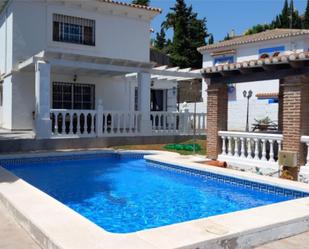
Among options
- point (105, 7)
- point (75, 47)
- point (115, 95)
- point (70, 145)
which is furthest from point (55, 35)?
point (70, 145)

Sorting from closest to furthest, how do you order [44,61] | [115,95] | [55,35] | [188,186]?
[188,186]
[44,61]
[55,35]
[115,95]

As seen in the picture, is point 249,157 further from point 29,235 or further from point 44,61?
point 44,61

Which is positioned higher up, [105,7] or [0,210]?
[105,7]

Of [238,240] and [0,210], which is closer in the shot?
[238,240]

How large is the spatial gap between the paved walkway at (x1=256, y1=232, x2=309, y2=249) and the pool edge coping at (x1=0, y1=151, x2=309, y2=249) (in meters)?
0.09

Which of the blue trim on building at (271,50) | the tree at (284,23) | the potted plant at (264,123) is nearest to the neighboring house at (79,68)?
the potted plant at (264,123)

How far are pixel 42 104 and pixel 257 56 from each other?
21.0 m

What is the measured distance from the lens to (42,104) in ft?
47.0

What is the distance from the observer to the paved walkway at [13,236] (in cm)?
448

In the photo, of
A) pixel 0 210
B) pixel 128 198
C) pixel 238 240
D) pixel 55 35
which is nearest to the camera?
pixel 238 240

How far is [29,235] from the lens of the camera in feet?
16.0

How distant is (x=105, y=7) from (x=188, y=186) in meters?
13.1

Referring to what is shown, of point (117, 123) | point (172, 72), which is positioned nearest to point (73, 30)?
point (172, 72)

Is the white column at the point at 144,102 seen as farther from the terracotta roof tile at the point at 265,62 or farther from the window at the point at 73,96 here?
the terracotta roof tile at the point at 265,62
